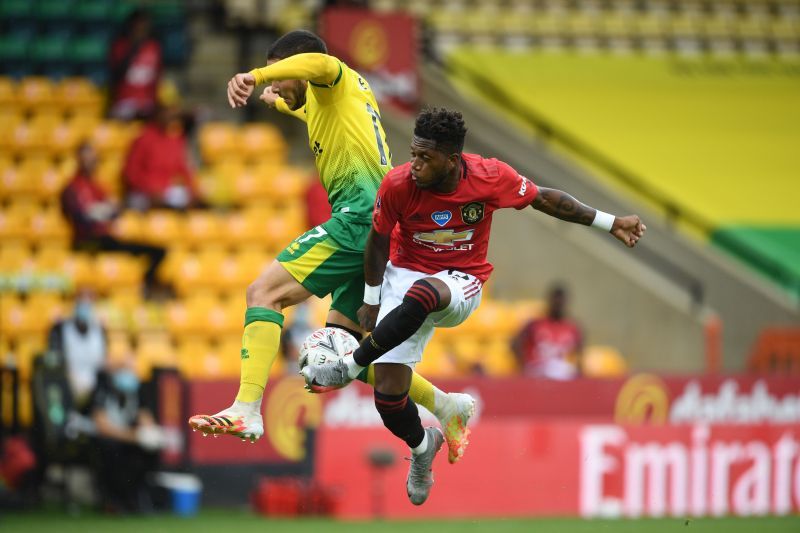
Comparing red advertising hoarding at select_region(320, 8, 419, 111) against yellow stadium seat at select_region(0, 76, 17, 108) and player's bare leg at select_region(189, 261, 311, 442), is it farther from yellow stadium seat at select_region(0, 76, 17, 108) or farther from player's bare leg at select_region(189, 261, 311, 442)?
player's bare leg at select_region(189, 261, 311, 442)

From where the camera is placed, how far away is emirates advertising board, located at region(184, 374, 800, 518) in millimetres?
12758

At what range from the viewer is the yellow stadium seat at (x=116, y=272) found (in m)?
14.4

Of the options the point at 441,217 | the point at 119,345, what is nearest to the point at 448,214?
the point at 441,217

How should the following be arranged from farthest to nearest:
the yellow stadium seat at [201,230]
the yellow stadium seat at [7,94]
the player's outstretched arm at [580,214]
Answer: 1. the yellow stadium seat at [7,94]
2. the yellow stadium seat at [201,230]
3. the player's outstretched arm at [580,214]

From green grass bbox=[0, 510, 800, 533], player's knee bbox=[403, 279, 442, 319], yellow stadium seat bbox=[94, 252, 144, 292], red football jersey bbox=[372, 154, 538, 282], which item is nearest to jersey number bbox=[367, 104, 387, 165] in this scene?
red football jersey bbox=[372, 154, 538, 282]

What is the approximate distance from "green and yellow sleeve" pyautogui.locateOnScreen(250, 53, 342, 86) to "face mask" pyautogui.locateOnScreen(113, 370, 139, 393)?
19.7 feet

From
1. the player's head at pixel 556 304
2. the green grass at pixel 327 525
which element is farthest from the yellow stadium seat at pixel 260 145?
the green grass at pixel 327 525

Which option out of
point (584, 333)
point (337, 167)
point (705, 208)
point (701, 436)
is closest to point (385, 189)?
point (337, 167)

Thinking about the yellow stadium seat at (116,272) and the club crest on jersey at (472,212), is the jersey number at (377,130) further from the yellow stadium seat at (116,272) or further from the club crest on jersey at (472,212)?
the yellow stadium seat at (116,272)

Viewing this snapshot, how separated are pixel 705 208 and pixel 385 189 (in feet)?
39.4

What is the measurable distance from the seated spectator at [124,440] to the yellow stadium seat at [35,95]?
181 inches

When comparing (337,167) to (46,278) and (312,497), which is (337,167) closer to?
(312,497)

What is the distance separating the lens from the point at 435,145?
23.8 ft

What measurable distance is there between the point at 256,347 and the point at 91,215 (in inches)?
283
